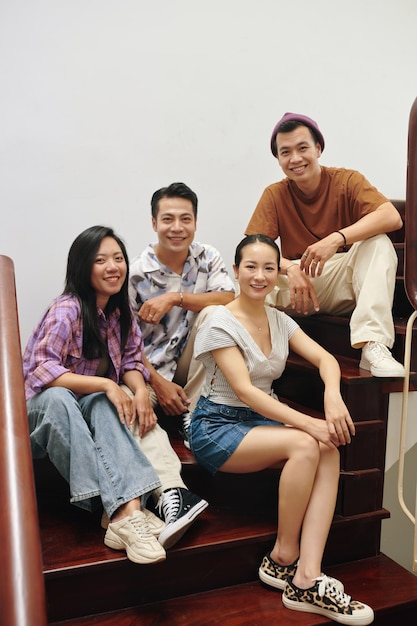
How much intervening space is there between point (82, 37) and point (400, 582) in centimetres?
248

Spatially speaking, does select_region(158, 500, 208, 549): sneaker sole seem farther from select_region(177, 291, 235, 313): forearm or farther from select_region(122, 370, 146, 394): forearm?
select_region(177, 291, 235, 313): forearm

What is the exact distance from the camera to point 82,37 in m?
2.63

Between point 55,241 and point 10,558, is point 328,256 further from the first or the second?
point 10,558

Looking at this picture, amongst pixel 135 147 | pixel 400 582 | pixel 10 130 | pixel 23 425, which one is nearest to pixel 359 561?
pixel 400 582

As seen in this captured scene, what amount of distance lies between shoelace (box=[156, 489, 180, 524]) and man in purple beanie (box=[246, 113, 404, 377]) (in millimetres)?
751

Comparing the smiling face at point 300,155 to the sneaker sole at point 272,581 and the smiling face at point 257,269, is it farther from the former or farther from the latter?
the sneaker sole at point 272,581

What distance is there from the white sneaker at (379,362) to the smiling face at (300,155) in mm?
762

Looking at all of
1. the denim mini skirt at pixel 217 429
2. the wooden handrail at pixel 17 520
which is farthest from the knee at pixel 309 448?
the wooden handrail at pixel 17 520

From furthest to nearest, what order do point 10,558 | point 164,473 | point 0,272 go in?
point 164,473, point 0,272, point 10,558

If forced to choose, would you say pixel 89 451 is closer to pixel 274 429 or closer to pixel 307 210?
pixel 274 429

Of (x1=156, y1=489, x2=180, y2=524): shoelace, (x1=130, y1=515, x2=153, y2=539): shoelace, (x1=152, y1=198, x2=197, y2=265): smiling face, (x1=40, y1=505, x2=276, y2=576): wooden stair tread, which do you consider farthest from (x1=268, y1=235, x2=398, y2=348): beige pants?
(x1=130, y1=515, x2=153, y2=539): shoelace

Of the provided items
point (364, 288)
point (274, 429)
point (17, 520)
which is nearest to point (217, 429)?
point (274, 429)

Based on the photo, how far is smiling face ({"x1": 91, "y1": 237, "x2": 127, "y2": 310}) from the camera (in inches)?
77.5

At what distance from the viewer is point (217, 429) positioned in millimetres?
1855
